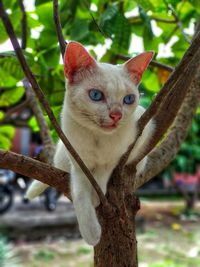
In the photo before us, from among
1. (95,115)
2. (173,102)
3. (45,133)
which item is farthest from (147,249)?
(95,115)

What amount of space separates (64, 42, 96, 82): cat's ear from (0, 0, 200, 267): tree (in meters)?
0.02

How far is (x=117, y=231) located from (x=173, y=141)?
0.26m

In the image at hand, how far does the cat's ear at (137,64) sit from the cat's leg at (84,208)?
0.62 ft

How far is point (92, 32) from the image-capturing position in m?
0.88

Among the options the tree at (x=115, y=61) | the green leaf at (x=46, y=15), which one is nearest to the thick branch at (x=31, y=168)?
the tree at (x=115, y=61)

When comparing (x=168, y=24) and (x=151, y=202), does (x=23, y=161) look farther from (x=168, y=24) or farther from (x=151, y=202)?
(x=151, y=202)

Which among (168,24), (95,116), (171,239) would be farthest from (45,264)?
(95,116)

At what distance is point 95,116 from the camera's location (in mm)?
633

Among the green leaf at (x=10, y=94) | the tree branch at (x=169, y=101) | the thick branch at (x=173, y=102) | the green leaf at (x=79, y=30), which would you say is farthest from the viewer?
the green leaf at (x=10, y=94)

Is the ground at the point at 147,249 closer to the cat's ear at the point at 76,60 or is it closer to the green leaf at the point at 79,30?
the green leaf at the point at 79,30

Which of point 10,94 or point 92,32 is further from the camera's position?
point 10,94

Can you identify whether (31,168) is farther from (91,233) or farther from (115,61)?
(115,61)

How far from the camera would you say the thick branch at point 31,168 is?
0.62 m

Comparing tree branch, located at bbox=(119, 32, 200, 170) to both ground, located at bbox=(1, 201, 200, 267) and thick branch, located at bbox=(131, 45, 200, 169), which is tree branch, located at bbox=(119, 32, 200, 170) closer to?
thick branch, located at bbox=(131, 45, 200, 169)
